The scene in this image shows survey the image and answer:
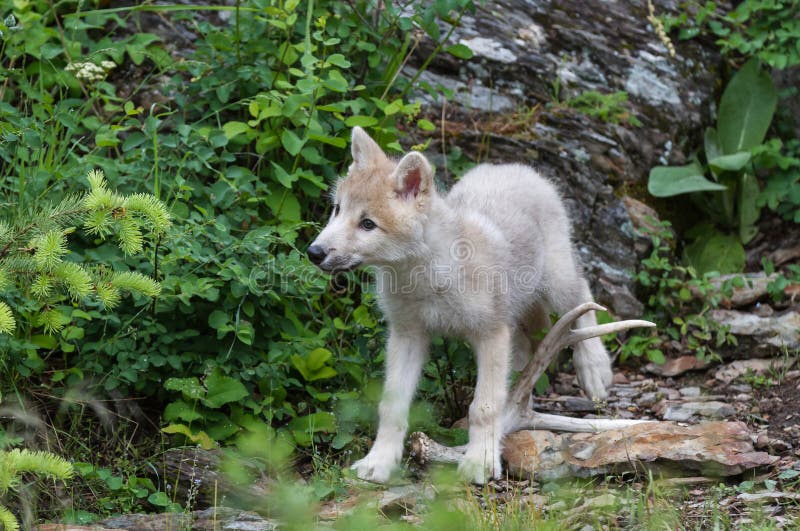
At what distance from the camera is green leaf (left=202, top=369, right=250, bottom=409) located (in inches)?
184

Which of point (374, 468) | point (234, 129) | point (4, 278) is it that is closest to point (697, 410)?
point (374, 468)

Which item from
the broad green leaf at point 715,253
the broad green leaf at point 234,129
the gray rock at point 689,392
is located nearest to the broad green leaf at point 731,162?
the broad green leaf at point 715,253

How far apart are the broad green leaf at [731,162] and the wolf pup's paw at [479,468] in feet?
11.5

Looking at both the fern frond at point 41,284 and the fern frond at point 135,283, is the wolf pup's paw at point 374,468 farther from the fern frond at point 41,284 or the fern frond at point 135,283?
the fern frond at point 41,284

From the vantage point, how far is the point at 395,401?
473 cm

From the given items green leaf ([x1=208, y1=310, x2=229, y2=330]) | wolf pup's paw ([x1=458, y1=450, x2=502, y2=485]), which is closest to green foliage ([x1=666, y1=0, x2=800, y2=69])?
wolf pup's paw ([x1=458, y1=450, x2=502, y2=485])

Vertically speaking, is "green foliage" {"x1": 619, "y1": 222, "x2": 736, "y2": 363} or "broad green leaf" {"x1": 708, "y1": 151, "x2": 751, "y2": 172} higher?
"broad green leaf" {"x1": 708, "y1": 151, "x2": 751, "y2": 172}

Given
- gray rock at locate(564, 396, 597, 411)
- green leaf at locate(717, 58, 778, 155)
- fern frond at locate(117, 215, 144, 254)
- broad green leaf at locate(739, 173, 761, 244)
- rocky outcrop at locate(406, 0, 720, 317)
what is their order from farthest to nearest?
green leaf at locate(717, 58, 778, 155) < broad green leaf at locate(739, 173, 761, 244) < rocky outcrop at locate(406, 0, 720, 317) < gray rock at locate(564, 396, 597, 411) < fern frond at locate(117, 215, 144, 254)

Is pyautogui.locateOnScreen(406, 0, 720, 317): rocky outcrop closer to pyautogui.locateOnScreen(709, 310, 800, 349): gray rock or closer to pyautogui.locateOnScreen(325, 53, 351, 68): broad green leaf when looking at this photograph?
pyautogui.locateOnScreen(709, 310, 800, 349): gray rock

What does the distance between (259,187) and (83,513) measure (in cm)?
214

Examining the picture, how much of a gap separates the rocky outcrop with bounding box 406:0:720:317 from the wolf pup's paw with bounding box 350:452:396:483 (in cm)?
246

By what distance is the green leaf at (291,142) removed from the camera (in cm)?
534

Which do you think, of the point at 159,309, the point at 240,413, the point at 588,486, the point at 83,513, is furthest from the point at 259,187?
the point at 588,486

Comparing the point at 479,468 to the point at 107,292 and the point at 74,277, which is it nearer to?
the point at 107,292
